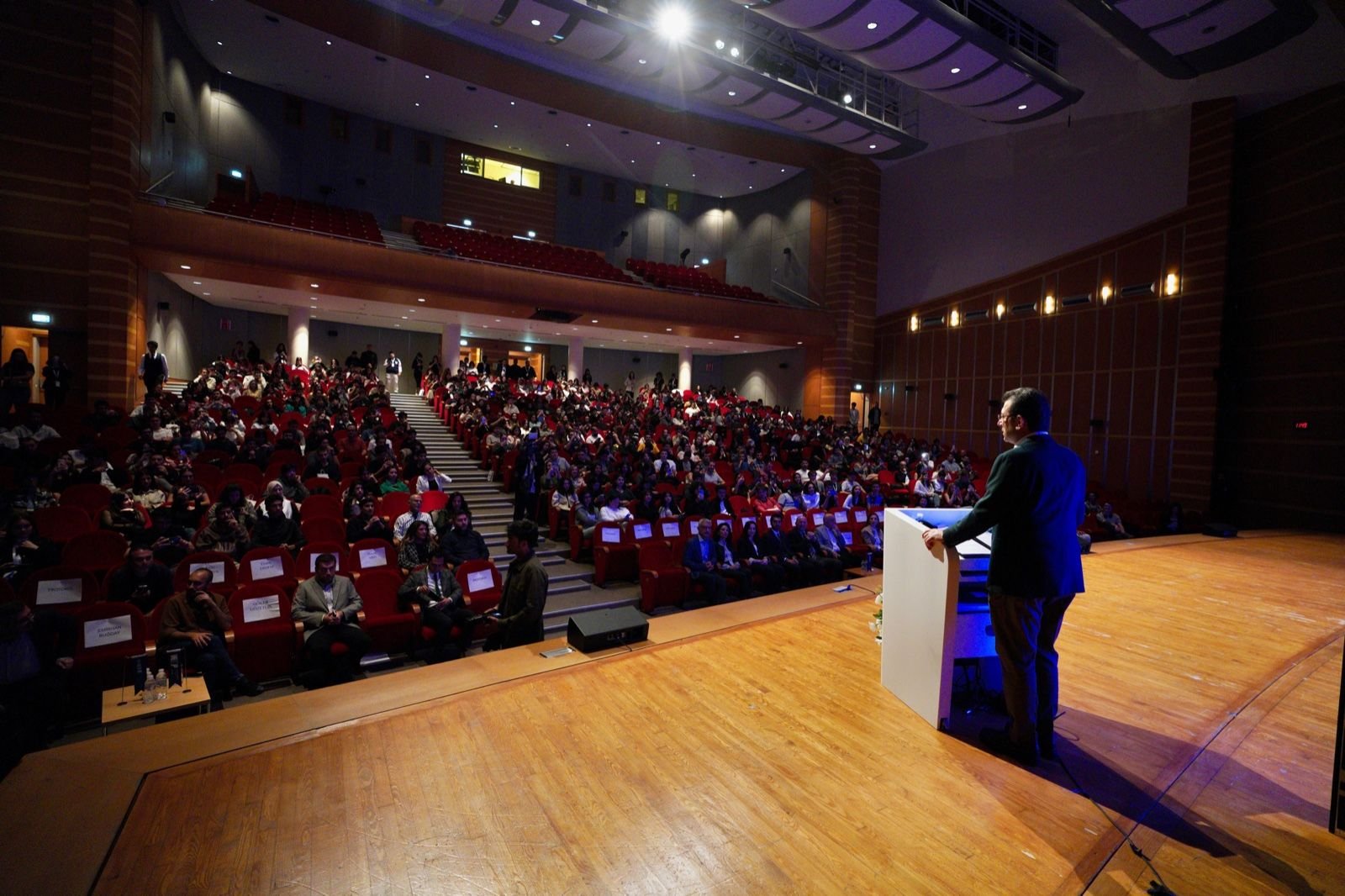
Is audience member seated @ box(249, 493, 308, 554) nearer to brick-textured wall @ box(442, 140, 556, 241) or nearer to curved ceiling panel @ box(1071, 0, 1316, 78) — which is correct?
curved ceiling panel @ box(1071, 0, 1316, 78)

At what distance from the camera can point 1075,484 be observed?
2023mm

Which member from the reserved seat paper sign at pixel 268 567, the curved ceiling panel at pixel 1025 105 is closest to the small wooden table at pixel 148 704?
the reserved seat paper sign at pixel 268 567

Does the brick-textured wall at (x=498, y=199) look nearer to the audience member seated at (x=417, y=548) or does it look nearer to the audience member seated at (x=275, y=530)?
the audience member seated at (x=275, y=530)

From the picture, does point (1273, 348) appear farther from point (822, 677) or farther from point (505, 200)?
point (505, 200)

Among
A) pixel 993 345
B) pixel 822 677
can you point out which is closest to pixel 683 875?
pixel 822 677

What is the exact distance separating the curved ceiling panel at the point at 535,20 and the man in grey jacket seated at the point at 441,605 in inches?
369

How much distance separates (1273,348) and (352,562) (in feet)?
40.2

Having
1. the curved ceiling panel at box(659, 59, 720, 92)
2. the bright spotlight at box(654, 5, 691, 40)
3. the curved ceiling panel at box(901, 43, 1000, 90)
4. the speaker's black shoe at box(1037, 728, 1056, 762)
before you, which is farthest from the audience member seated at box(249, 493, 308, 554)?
the curved ceiling panel at box(901, 43, 1000, 90)

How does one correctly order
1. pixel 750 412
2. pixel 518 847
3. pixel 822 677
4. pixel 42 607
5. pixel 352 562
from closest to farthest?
pixel 518 847, pixel 822 677, pixel 42 607, pixel 352 562, pixel 750 412

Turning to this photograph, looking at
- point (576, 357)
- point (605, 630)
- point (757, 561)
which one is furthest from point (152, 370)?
point (576, 357)

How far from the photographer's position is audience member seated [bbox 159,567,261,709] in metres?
3.57

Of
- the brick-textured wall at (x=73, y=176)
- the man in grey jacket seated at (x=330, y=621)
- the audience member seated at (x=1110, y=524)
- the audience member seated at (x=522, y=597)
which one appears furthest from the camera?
the audience member seated at (x=1110, y=524)

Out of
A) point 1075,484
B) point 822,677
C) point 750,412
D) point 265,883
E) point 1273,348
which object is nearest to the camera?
point 265,883

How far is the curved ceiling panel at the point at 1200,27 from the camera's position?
752 cm
